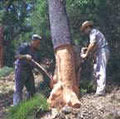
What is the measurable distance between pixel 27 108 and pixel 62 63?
1.30 m

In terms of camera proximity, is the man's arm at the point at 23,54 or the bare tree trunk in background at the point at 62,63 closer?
the bare tree trunk in background at the point at 62,63

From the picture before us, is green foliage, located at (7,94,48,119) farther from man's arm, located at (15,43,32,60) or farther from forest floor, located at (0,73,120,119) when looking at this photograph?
man's arm, located at (15,43,32,60)

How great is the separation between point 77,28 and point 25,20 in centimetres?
662

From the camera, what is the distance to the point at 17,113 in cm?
888

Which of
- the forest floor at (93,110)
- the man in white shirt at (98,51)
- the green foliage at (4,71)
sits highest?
the man in white shirt at (98,51)

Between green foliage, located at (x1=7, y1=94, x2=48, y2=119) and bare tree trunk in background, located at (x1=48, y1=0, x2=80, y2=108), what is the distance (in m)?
0.19

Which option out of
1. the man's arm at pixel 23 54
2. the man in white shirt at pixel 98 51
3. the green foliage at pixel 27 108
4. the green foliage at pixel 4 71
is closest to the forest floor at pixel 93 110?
the green foliage at pixel 27 108

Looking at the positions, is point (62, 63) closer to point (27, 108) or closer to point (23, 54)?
point (23, 54)

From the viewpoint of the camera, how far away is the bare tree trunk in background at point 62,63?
29.9ft

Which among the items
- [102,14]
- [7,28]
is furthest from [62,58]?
[7,28]

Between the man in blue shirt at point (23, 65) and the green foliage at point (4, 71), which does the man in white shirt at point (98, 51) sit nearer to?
the man in blue shirt at point (23, 65)

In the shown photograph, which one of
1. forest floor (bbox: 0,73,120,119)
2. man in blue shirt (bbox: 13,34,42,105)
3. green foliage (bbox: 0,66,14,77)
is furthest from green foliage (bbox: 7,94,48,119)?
green foliage (bbox: 0,66,14,77)

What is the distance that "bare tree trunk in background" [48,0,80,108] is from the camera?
911 centimetres

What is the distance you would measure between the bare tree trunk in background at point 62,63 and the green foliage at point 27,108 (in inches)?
7.5
